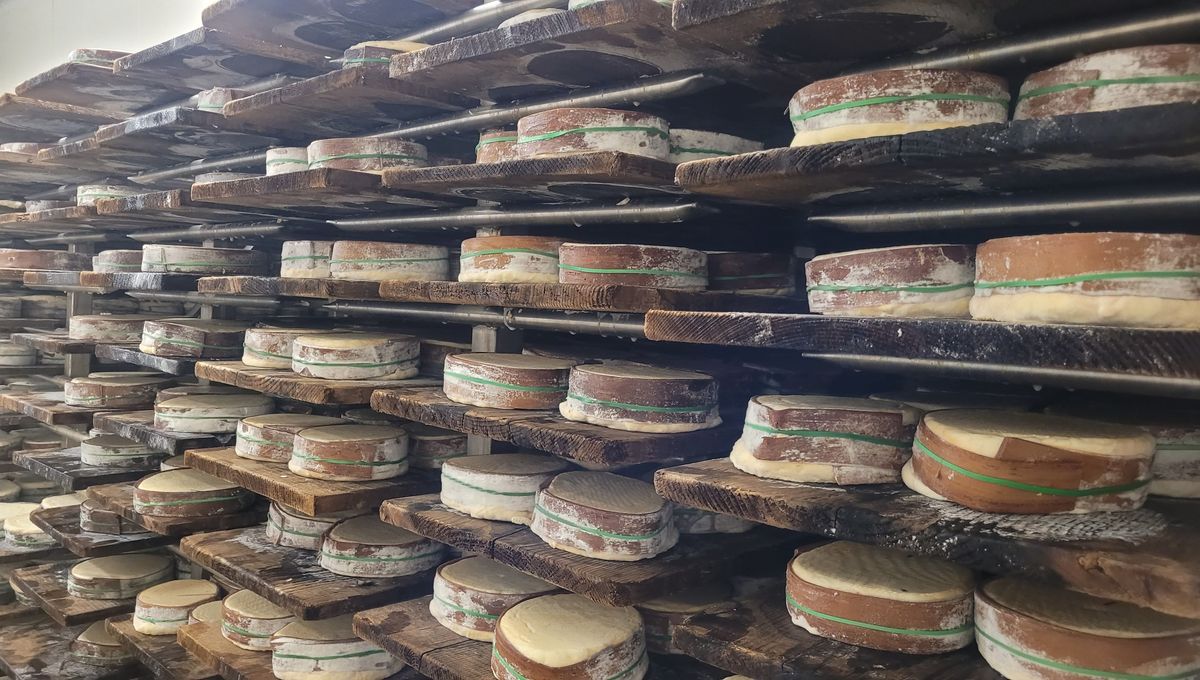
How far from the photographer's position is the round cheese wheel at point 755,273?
2074 mm

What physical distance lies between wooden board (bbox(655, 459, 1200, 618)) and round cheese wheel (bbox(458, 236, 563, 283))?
0.79 m

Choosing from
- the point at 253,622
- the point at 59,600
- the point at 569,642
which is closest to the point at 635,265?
the point at 569,642

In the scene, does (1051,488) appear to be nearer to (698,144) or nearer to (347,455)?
(698,144)

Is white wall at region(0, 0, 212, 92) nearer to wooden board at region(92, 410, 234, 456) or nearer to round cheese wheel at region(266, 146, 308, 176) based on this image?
round cheese wheel at region(266, 146, 308, 176)

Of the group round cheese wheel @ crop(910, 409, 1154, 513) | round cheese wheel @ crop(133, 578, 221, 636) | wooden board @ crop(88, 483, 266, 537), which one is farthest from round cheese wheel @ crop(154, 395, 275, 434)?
round cheese wheel @ crop(910, 409, 1154, 513)

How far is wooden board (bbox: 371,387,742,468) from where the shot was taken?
184 cm

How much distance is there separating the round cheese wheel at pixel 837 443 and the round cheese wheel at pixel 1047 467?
0.19 m

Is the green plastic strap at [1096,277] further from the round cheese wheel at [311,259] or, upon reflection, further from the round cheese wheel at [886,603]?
the round cheese wheel at [311,259]

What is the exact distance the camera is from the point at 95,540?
329 centimetres

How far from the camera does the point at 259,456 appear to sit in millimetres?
2805

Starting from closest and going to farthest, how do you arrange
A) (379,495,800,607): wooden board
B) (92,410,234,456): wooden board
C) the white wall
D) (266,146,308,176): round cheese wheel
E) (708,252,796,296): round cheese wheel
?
(379,495,800,607): wooden board, (708,252,796,296): round cheese wheel, (266,146,308,176): round cheese wheel, (92,410,234,456): wooden board, the white wall

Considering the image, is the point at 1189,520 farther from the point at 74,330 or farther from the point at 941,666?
the point at 74,330

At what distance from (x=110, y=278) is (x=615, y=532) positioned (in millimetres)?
2687

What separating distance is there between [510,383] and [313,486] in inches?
26.7
